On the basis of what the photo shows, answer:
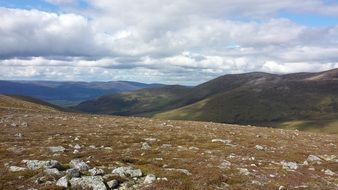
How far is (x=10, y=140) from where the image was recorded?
36562mm

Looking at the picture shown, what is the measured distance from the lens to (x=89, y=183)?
20094 mm

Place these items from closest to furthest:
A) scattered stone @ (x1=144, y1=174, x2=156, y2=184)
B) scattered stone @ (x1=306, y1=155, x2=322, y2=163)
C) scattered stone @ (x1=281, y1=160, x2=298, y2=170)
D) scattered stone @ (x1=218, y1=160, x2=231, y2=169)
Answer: scattered stone @ (x1=144, y1=174, x2=156, y2=184) → scattered stone @ (x1=218, y1=160, x2=231, y2=169) → scattered stone @ (x1=281, y1=160, x2=298, y2=170) → scattered stone @ (x1=306, y1=155, x2=322, y2=163)

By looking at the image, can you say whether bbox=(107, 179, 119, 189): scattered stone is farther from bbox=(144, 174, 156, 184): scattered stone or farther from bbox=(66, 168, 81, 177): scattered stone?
bbox=(66, 168, 81, 177): scattered stone

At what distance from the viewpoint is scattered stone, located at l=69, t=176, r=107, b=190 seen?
19672mm

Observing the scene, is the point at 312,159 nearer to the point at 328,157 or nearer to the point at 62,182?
the point at 328,157

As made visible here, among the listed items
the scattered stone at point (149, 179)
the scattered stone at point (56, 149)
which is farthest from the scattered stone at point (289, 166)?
the scattered stone at point (56, 149)

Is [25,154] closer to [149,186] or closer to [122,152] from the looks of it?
[122,152]

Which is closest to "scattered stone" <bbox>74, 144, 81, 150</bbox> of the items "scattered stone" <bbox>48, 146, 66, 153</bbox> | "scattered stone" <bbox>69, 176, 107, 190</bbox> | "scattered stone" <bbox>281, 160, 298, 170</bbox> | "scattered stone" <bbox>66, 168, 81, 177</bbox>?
"scattered stone" <bbox>48, 146, 66, 153</bbox>

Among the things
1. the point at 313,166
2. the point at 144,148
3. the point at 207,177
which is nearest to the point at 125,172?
the point at 207,177

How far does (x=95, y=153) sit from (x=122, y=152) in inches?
99.2

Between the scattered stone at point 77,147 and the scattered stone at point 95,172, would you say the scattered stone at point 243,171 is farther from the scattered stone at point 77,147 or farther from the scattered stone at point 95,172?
the scattered stone at point 77,147

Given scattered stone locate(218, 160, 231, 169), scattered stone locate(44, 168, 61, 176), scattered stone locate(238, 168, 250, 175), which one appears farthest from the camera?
scattered stone locate(218, 160, 231, 169)

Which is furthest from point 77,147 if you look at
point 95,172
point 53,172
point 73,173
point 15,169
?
point 73,173

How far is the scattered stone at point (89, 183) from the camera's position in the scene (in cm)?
1967
